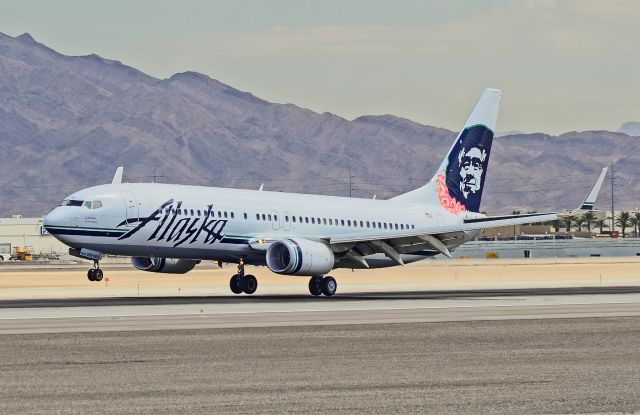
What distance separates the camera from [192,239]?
55594 mm

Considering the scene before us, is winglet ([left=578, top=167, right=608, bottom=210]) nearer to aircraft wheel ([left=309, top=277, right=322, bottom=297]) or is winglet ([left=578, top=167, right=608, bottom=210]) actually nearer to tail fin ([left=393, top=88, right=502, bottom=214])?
tail fin ([left=393, top=88, right=502, bottom=214])

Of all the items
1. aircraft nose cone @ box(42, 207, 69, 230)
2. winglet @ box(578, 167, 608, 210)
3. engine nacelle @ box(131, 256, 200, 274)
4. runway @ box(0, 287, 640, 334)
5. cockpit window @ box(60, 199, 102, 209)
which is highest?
winglet @ box(578, 167, 608, 210)

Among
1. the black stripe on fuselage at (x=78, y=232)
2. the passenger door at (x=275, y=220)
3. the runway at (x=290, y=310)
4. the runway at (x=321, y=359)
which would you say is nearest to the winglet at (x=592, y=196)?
the runway at (x=290, y=310)

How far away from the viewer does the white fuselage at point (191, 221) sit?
5366cm

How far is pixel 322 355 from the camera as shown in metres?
29.2

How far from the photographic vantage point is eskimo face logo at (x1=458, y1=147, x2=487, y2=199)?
2677 inches

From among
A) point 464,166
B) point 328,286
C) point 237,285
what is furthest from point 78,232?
point 464,166

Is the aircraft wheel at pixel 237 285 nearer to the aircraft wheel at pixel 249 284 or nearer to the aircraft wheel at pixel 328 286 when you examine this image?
the aircraft wheel at pixel 249 284

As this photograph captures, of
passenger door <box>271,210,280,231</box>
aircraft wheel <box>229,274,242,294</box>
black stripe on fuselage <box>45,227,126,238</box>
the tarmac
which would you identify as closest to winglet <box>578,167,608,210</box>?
the tarmac

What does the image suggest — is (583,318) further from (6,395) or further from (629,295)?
(6,395)

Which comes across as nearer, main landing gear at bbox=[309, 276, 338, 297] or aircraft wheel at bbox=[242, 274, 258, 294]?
main landing gear at bbox=[309, 276, 338, 297]

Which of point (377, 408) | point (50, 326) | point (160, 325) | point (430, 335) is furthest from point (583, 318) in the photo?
point (377, 408)

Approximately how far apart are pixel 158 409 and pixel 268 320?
60.7ft

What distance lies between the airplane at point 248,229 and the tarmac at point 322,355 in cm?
283
